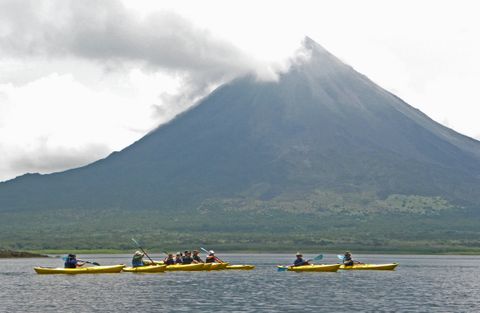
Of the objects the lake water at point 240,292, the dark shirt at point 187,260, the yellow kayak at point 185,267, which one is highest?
the dark shirt at point 187,260

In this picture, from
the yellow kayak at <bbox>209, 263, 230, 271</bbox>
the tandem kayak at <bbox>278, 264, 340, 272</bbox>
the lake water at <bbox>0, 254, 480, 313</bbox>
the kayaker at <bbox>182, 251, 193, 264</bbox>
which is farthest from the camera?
the yellow kayak at <bbox>209, 263, 230, 271</bbox>

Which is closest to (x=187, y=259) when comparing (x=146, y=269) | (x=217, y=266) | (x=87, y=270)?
(x=217, y=266)

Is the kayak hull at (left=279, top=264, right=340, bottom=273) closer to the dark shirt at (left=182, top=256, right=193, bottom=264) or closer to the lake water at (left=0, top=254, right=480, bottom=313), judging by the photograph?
the lake water at (left=0, top=254, right=480, bottom=313)

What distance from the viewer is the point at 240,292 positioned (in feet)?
206

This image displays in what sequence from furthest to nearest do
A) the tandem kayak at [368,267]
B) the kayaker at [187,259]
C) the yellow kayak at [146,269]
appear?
the tandem kayak at [368,267] → the kayaker at [187,259] → the yellow kayak at [146,269]

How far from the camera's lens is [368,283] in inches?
2906

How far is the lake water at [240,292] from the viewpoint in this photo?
173ft

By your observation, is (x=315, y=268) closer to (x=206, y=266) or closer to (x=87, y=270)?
(x=206, y=266)

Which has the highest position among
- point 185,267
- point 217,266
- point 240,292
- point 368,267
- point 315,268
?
point 217,266

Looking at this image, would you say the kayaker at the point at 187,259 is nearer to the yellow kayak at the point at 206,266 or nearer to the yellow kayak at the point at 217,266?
the yellow kayak at the point at 206,266

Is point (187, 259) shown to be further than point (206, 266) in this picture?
Yes

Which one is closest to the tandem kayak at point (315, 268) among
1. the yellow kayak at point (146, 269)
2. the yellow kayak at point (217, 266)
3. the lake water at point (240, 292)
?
the lake water at point (240, 292)

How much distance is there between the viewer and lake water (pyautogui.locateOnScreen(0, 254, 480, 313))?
52.8 m

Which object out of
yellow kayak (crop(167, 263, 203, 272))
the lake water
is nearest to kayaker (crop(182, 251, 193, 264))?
yellow kayak (crop(167, 263, 203, 272))
